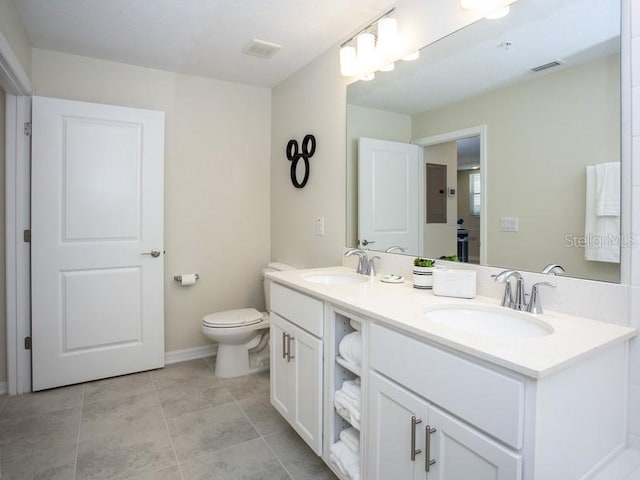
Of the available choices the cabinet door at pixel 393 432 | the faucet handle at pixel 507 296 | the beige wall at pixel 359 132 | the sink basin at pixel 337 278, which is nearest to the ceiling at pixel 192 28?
the beige wall at pixel 359 132

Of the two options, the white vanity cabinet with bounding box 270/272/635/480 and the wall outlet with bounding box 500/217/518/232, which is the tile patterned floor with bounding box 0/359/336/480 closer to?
the white vanity cabinet with bounding box 270/272/635/480

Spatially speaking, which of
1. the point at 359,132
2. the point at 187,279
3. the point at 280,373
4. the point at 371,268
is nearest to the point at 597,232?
the point at 371,268

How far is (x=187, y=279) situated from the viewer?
9.58 feet

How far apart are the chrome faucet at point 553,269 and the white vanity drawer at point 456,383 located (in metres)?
0.57

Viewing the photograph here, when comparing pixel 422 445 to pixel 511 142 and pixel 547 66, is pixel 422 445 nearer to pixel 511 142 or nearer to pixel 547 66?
pixel 511 142

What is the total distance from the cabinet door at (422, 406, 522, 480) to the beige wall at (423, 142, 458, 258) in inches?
33.5

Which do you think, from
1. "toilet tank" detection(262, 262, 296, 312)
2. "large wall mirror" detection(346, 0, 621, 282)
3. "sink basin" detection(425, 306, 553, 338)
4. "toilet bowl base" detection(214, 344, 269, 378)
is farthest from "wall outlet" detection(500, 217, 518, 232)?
"toilet bowl base" detection(214, 344, 269, 378)

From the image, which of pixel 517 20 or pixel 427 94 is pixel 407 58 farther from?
pixel 517 20

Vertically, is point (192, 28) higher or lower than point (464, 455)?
higher

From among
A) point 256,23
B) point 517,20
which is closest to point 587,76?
point 517,20

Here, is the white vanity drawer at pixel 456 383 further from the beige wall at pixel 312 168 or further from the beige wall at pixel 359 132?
the beige wall at pixel 312 168

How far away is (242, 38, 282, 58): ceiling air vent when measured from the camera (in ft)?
7.81

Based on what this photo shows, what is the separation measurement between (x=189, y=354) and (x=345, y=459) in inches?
76.7

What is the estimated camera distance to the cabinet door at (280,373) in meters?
1.85
